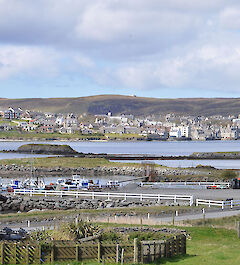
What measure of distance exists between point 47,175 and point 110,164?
1575 cm

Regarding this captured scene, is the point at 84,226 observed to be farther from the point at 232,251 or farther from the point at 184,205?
the point at 184,205

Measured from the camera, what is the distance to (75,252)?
22.8m

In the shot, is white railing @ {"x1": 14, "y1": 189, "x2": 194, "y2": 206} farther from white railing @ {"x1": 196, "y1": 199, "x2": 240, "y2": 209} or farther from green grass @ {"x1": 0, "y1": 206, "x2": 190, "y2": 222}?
green grass @ {"x1": 0, "y1": 206, "x2": 190, "y2": 222}

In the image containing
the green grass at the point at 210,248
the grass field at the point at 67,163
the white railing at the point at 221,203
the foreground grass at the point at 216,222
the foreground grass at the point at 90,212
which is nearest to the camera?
the green grass at the point at 210,248

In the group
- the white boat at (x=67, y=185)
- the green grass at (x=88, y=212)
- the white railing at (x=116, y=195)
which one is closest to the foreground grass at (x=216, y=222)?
the green grass at (x=88, y=212)

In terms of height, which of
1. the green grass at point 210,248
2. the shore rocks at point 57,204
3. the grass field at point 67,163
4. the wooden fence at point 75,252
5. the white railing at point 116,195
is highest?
the wooden fence at point 75,252

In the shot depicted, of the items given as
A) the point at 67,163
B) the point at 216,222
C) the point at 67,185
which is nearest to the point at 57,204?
the point at 67,185

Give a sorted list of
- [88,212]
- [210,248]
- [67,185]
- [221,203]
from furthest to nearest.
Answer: [67,185] < [221,203] < [88,212] < [210,248]

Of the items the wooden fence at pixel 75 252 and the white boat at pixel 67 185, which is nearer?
the wooden fence at pixel 75 252

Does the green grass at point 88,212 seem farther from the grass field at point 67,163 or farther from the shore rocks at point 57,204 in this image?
the grass field at point 67,163

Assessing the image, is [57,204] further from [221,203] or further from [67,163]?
[67,163]

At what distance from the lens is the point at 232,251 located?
25.8 meters

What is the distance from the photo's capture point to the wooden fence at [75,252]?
22.5 m

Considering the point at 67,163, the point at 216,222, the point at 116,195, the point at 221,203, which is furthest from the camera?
the point at 67,163
